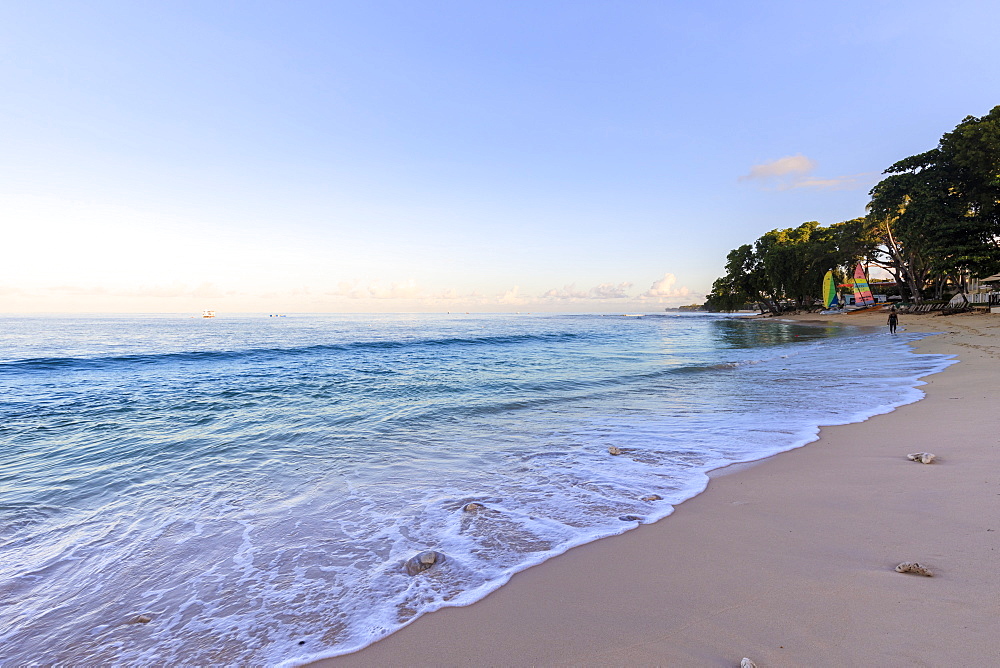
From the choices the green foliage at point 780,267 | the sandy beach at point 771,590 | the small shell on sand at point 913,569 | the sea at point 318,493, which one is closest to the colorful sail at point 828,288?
the green foliage at point 780,267

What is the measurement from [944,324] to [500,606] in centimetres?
4391

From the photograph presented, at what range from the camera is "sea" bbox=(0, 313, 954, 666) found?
296cm

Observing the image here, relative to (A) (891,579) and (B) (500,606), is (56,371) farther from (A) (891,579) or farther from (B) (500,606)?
(A) (891,579)

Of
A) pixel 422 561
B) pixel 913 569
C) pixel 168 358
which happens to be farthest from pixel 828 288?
pixel 422 561

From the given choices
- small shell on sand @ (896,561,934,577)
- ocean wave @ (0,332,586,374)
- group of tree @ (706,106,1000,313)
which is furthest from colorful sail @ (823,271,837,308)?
small shell on sand @ (896,561,934,577)

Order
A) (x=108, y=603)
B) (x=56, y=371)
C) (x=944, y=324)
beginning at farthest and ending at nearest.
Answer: (x=944, y=324) < (x=56, y=371) < (x=108, y=603)

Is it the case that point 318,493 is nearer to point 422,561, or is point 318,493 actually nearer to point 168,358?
point 422,561

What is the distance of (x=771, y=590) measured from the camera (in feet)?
9.04

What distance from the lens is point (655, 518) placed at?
163 inches

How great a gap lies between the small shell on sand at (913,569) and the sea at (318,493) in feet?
5.70

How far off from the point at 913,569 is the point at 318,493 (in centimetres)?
529

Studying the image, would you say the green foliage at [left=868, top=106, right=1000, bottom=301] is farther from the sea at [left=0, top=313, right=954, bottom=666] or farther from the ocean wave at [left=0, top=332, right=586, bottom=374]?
the ocean wave at [left=0, top=332, right=586, bottom=374]

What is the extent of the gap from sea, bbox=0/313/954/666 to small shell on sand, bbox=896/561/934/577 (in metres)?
1.74

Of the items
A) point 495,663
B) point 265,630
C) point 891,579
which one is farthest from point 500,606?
point 891,579
